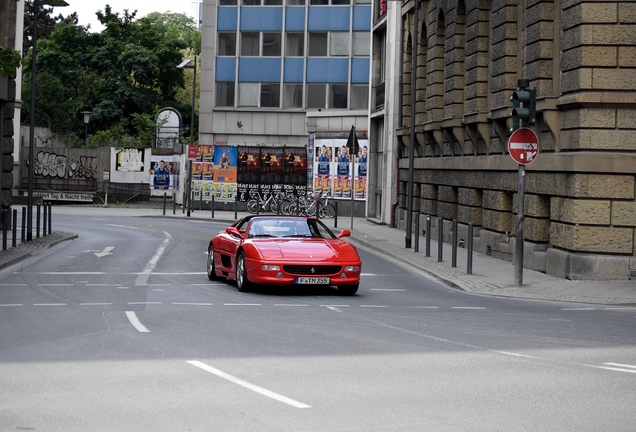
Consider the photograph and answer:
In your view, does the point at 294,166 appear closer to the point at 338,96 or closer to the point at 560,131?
the point at 338,96

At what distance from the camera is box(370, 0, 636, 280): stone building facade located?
881 inches

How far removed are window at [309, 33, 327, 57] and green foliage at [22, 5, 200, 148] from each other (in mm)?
18977

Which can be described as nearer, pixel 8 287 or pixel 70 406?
pixel 70 406

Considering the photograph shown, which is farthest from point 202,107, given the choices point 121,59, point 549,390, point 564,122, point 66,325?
point 549,390

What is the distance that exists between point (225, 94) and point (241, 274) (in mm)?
53019

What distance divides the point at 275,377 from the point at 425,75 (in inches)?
1256

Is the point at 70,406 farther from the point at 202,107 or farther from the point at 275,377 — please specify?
the point at 202,107

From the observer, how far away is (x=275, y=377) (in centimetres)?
1030

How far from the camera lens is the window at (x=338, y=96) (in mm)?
70562

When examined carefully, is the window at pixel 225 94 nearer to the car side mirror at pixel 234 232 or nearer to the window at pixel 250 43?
the window at pixel 250 43

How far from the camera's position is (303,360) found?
11.4 m

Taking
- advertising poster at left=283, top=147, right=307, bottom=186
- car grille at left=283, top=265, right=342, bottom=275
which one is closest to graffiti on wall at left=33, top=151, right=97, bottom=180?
advertising poster at left=283, top=147, right=307, bottom=186

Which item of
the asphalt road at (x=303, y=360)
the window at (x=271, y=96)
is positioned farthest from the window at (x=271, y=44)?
the asphalt road at (x=303, y=360)

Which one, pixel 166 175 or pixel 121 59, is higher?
pixel 121 59
